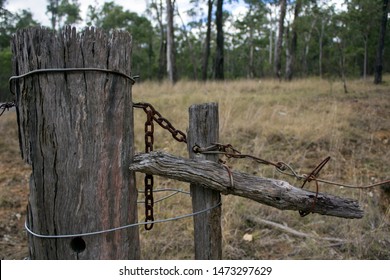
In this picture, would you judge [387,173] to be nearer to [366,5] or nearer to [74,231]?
[74,231]

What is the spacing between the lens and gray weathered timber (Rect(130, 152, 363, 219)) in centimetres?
134

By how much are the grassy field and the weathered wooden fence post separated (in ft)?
6.32

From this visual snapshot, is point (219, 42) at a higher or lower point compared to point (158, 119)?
higher

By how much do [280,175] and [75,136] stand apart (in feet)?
12.4

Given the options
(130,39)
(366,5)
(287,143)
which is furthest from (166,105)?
(366,5)

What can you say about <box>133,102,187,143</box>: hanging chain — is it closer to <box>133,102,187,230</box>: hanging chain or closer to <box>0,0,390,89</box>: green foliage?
<box>133,102,187,230</box>: hanging chain

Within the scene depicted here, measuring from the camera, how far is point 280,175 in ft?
15.3

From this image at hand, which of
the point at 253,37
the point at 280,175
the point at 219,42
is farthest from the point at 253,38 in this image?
the point at 280,175

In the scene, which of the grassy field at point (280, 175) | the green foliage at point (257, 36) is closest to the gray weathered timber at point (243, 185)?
A: the grassy field at point (280, 175)

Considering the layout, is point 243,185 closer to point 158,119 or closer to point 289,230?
point 158,119

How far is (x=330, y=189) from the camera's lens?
4180mm

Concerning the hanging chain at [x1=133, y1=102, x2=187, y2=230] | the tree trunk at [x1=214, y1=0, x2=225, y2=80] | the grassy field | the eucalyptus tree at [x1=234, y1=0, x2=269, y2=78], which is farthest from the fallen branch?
the eucalyptus tree at [x1=234, y1=0, x2=269, y2=78]
